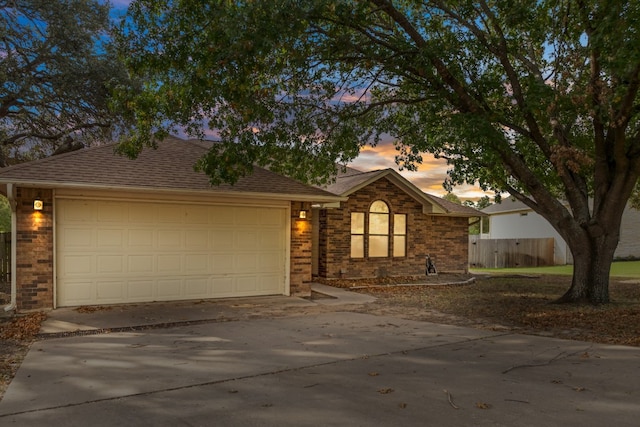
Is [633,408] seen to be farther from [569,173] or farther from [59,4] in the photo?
[59,4]

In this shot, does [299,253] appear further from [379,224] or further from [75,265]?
[379,224]

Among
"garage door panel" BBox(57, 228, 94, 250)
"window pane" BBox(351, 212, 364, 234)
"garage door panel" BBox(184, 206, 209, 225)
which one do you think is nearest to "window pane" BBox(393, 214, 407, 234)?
"window pane" BBox(351, 212, 364, 234)

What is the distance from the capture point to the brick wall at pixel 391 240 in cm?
1786

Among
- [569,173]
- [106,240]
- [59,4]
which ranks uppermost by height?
[59,4]

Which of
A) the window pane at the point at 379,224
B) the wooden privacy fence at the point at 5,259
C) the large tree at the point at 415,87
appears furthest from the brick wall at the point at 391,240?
the wooden privacy fence at the point at 5,259

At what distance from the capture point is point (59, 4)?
15539 millimetres

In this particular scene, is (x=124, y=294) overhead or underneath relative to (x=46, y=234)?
underneath

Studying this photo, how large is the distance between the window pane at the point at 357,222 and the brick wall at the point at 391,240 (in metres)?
0.18

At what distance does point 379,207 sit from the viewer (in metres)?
19.1

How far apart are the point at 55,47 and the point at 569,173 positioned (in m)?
15.2

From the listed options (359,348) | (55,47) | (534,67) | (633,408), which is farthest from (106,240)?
(534,67)

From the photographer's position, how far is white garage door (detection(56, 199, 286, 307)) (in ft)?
34.9

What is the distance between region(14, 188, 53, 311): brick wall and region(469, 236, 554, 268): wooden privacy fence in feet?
73.4

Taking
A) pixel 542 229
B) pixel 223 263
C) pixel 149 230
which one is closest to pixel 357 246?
pixel 223 263
